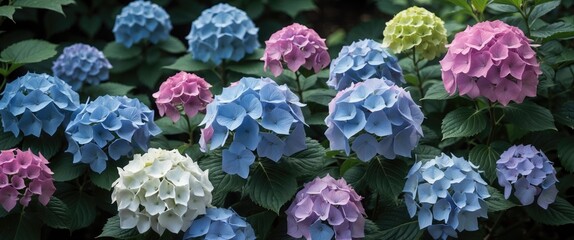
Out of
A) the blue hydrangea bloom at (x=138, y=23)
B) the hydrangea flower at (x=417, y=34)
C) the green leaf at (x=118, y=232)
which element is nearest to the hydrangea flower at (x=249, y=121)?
the green leaf at (x=118, y=232)

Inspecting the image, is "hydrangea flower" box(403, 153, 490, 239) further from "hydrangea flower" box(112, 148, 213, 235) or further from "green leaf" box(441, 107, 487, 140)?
"hydrangea flower" box(112, 148, 213, 235)

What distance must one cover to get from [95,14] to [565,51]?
2927 millimetres

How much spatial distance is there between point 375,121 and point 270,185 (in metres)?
0.42

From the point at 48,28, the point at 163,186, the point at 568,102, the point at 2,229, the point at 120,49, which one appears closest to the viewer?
the point at 163,186

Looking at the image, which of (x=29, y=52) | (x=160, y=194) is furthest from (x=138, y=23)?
(x=160, y=194)

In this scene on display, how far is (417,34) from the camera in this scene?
10.5ft

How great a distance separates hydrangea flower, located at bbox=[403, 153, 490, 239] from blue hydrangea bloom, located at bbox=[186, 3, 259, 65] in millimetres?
1424

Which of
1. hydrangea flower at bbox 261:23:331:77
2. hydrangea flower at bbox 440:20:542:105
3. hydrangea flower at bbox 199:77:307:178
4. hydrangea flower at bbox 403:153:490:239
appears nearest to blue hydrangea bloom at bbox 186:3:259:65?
hydrangea flower at bbox 261:23:331:77

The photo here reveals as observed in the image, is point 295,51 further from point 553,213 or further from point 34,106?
point 553,213

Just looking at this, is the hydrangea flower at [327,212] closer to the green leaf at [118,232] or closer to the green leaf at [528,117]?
the green leaf at [118,232]

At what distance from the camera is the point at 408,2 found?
5.09 meters

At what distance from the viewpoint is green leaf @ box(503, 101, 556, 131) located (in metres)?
2.95

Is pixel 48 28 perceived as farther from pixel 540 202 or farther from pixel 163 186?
pixel 540 202

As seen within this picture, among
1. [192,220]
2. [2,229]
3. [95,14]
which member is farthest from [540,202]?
[95,14]
